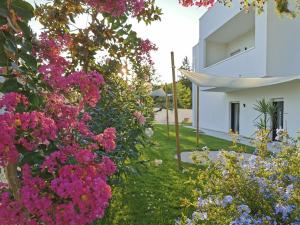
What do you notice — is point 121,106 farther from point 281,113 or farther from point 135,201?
point 281,113

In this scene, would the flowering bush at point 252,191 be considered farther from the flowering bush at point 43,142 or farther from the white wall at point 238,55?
the white wall at point 238,55

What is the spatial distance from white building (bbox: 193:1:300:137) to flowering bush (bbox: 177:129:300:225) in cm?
826

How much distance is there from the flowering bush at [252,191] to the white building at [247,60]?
8.26m

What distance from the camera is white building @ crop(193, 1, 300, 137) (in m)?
12.0

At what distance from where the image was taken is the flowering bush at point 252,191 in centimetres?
258

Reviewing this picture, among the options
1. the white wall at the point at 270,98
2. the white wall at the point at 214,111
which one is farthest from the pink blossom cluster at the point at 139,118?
the white wall at the point at 214,111

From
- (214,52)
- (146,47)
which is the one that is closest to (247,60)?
(214,52)

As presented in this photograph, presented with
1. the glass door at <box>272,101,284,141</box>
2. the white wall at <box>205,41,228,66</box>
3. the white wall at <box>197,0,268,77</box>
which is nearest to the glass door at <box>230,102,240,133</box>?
the white wall at <box>197,0,268,77</box>

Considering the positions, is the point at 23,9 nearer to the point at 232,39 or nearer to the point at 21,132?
the point at 21,132

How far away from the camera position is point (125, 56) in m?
3.48

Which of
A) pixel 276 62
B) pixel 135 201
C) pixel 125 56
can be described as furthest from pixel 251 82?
pixel 125 56

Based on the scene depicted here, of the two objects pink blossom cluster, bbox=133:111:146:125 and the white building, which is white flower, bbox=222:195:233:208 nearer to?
pink blossom cluster, bbox=133:111:146:125

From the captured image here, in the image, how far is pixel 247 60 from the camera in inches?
539

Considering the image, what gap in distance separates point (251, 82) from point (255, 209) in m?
8.48
